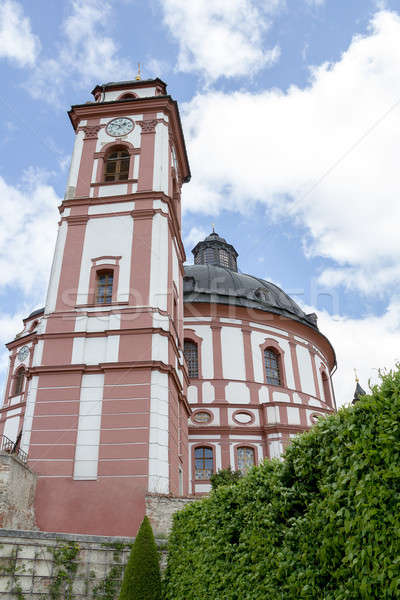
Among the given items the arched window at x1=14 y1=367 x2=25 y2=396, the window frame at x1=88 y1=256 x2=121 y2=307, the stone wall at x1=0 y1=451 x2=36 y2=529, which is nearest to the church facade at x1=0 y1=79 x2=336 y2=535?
the window frame at x1=88 y1=256 x2=121 y2=307

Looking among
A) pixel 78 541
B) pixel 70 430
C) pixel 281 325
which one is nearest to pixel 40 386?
pixel 70 430

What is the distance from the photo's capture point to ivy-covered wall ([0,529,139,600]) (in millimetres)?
10488

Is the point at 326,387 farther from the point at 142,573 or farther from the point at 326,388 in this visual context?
the point at 142,573

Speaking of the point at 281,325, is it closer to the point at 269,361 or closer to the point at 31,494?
the point at 269,361

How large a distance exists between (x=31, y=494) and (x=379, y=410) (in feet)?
42.0

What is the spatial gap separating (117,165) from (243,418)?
44.1ft

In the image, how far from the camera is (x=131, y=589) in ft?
32.5

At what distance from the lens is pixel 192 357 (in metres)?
27.7

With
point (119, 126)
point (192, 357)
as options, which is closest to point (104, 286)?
point (119, 126)

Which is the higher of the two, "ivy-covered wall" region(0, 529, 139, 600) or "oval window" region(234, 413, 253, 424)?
"oval window" region(234, 413, 253, 424)

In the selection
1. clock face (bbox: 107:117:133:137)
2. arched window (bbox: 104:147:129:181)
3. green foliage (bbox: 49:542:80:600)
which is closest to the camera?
green foliage (bbox: 49:542:80:600)

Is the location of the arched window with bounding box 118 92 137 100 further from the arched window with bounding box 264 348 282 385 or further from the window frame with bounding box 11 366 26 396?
A: the window frame with bounding box 11 366 26 396

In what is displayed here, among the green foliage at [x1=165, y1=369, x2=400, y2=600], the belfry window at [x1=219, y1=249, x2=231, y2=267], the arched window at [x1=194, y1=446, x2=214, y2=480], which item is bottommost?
the green foliage at [x1=165, y1=369, x2=400, y2=600]

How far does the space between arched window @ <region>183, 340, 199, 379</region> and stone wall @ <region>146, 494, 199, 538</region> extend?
12.3 meters
